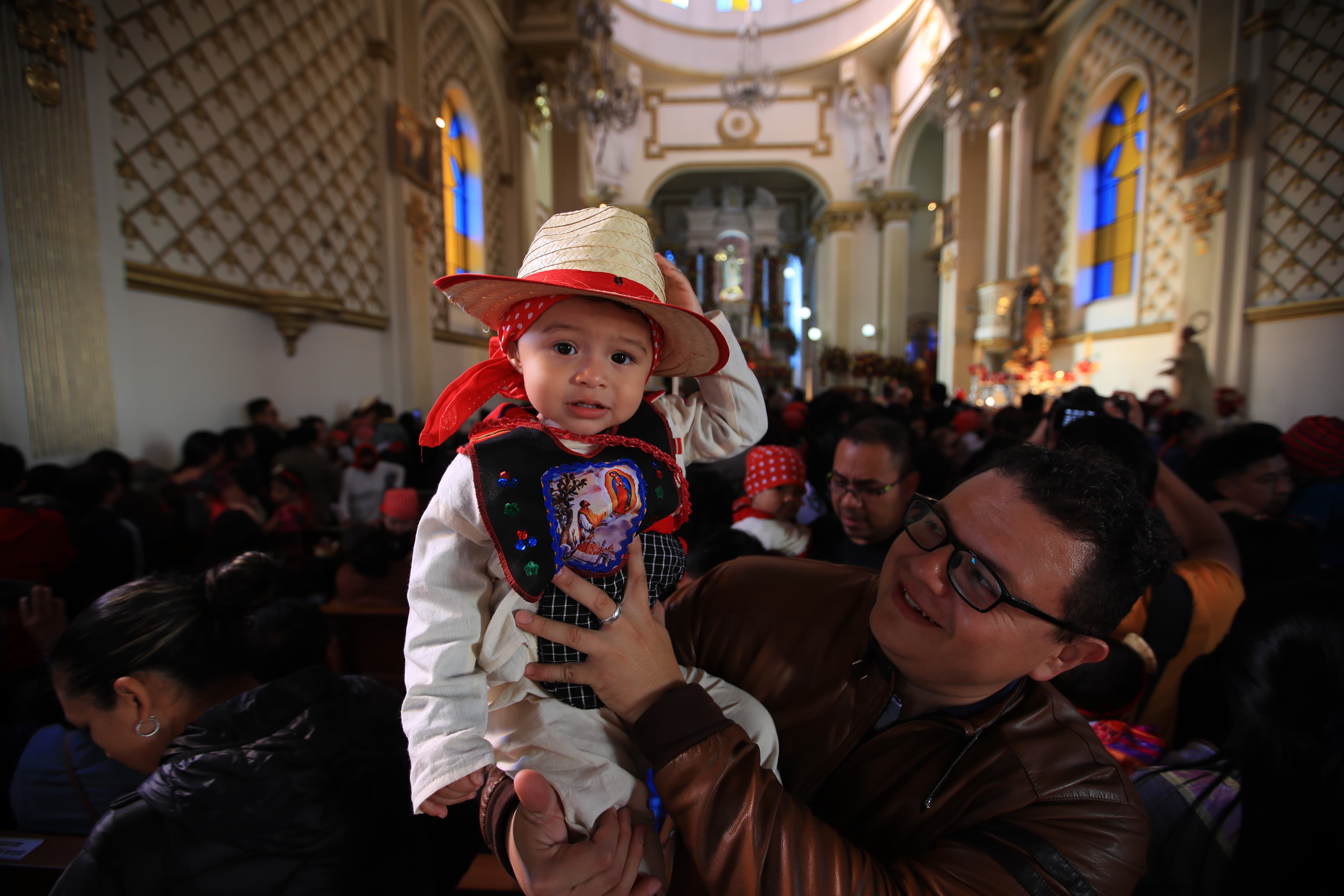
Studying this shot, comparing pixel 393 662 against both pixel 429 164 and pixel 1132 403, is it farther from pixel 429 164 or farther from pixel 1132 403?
pixel 429 164

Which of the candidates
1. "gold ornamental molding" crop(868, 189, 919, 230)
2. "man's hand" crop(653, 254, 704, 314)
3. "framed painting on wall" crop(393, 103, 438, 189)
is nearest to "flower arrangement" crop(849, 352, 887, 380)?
"gold ornamental molding" crop(868, 189, 919, 230)

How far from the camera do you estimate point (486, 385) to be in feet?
4.07

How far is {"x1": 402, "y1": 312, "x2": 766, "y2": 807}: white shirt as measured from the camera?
99cm

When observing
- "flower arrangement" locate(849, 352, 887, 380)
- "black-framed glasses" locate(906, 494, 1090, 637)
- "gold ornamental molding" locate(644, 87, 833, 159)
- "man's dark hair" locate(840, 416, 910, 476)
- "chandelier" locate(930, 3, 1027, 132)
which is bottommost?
"black-framed glasses" locate(906, 494, 1090, 637)

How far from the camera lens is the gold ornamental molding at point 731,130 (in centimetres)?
1803

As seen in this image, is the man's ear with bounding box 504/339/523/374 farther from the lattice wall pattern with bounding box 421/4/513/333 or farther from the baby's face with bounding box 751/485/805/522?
the lattice wall pattern with bounding box 421/4/513/333

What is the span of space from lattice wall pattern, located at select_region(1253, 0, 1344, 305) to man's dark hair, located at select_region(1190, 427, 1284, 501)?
5223mm

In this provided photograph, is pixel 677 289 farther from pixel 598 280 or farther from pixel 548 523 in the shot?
pixel 548 523

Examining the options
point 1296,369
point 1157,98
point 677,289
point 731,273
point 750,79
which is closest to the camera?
point 677,289

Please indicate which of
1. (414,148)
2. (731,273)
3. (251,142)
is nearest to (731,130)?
(731,273)

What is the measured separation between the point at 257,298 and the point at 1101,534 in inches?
240

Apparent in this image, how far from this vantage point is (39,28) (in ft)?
11.3

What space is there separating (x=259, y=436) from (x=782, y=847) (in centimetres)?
502

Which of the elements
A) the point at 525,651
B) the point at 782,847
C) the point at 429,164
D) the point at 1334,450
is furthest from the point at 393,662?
the point at 429,164
